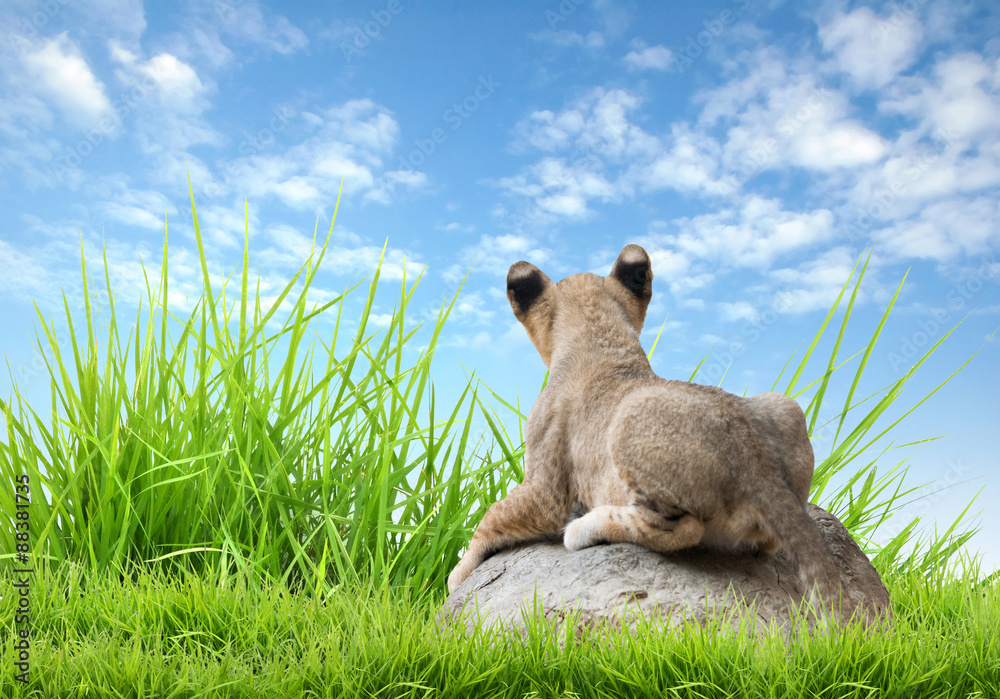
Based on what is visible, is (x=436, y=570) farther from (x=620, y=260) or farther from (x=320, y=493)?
(x=620, y=260)

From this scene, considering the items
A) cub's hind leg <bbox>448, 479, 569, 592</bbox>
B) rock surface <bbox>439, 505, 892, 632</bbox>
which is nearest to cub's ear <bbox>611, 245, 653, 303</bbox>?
cub's hind leg <bbox>448, 479, 569, 592</bbox>

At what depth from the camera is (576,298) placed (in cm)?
399

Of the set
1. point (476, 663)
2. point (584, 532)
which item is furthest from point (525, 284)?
point (476, 663)

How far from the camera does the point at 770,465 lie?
3.15m

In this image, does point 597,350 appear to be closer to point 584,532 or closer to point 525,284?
point 525,284

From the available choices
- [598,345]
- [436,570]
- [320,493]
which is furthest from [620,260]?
[320,493]

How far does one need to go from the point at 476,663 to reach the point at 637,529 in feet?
3.04

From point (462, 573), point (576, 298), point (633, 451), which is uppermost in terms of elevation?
point (576, 298)

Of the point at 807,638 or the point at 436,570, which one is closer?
the point at 807,638

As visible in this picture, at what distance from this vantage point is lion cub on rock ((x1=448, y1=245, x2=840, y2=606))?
3.08 m

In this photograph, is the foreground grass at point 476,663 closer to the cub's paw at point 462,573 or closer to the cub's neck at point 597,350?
the cub's paw at point 462,573

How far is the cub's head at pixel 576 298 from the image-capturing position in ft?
13.0

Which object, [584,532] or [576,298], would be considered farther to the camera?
[576,298]

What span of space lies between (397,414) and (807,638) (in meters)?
3.07
